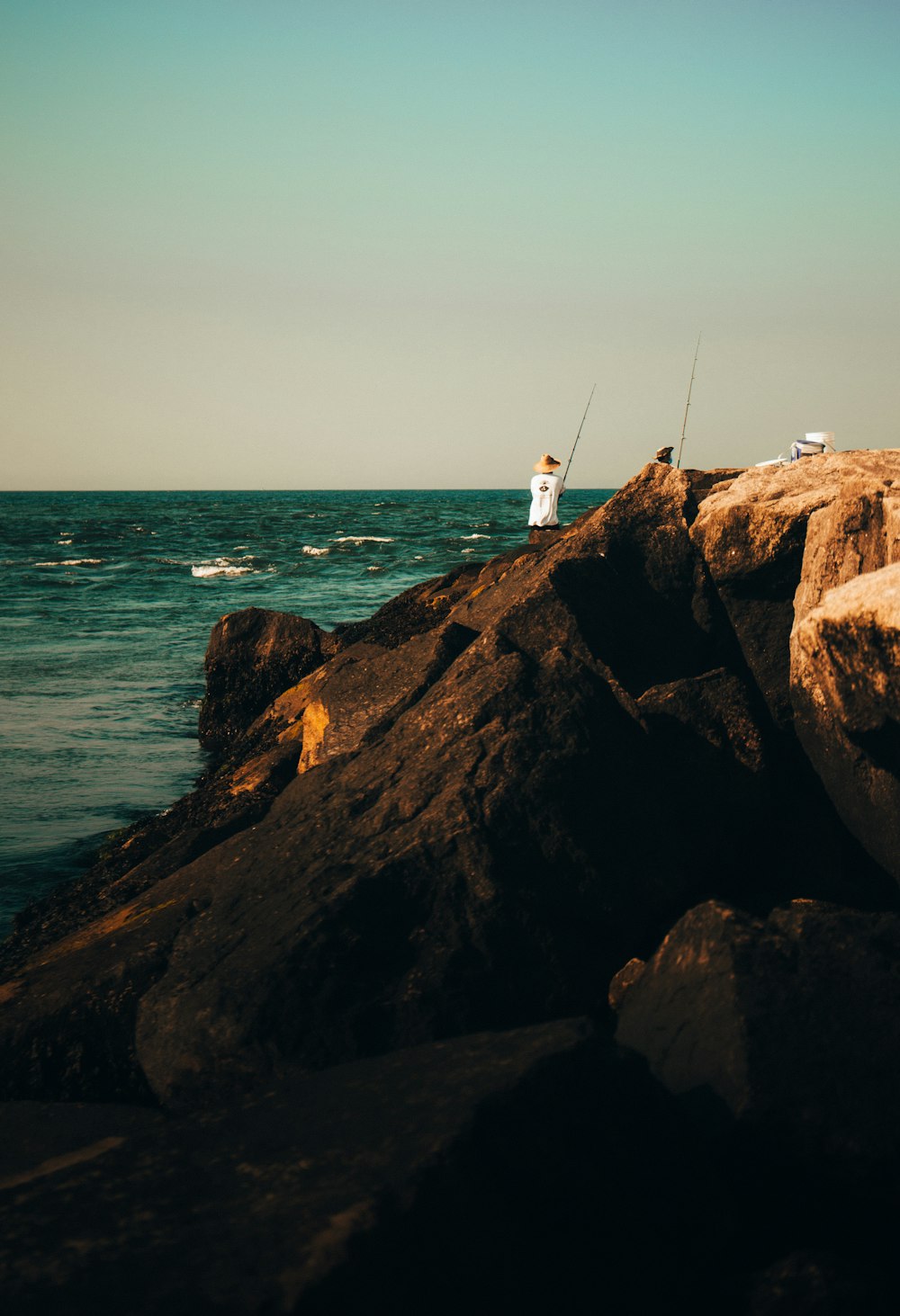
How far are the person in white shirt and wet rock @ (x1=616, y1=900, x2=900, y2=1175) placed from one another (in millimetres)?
8401

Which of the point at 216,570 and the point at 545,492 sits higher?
the point at 545,492

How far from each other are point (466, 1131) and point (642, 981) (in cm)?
123

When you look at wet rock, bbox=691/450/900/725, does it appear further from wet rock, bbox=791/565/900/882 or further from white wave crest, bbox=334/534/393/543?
white wave crest, bbox=334/534/393/543

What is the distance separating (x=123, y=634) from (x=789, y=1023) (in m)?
15.2

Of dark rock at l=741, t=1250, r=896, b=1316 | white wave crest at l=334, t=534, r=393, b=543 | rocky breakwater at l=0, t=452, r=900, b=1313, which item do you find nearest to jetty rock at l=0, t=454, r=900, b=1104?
rocky breakwater at l=0, t=452, r=900, b=1313

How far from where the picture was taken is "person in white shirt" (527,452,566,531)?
11.3 m

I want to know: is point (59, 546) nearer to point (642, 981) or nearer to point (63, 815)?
point (63, 815)

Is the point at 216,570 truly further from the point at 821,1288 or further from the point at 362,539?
the point at 821,1288

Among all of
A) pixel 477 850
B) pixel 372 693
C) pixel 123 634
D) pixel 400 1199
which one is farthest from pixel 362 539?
pixel 400 1199

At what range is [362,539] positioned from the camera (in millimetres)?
37312

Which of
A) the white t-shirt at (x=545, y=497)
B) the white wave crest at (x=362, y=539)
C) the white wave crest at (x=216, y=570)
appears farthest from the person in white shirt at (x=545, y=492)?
the white wave crest at (x=362, y=539)

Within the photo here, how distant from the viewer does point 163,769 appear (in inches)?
344

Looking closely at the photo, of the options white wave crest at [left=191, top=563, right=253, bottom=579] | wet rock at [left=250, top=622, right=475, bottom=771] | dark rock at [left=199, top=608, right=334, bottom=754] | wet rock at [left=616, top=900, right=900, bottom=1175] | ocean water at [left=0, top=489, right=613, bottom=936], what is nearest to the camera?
wet rock at [left=616, top=900, right=900, bottom=1175]

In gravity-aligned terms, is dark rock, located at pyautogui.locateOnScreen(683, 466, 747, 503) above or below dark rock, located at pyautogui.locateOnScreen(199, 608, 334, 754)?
above
